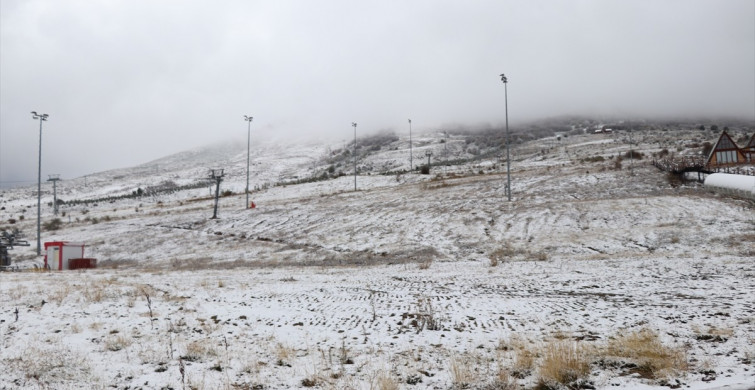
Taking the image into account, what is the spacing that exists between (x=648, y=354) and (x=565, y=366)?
1612 mm

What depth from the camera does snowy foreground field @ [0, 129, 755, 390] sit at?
22.6 feet

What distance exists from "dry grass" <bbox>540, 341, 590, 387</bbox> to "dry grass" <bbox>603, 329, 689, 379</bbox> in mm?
572

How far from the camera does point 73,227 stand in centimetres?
5347

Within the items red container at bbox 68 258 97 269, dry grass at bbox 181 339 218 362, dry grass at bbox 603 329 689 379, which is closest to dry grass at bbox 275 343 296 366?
dry grass at bbox 181 339 218 362

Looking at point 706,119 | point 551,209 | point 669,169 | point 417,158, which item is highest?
point 706,119

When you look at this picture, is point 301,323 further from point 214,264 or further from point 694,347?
point 214,264

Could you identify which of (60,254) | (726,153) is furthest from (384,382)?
(726,153)

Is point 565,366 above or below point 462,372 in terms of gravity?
above

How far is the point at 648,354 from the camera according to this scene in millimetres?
6949

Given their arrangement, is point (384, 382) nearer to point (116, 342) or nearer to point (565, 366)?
point (565, 366)

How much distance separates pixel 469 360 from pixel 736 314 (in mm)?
6435

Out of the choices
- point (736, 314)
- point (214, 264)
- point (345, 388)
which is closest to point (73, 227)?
point (214, 264)

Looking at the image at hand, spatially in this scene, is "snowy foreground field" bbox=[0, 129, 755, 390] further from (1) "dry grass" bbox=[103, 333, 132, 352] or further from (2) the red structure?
(2) the red structure

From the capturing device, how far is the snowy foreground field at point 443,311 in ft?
22.6
